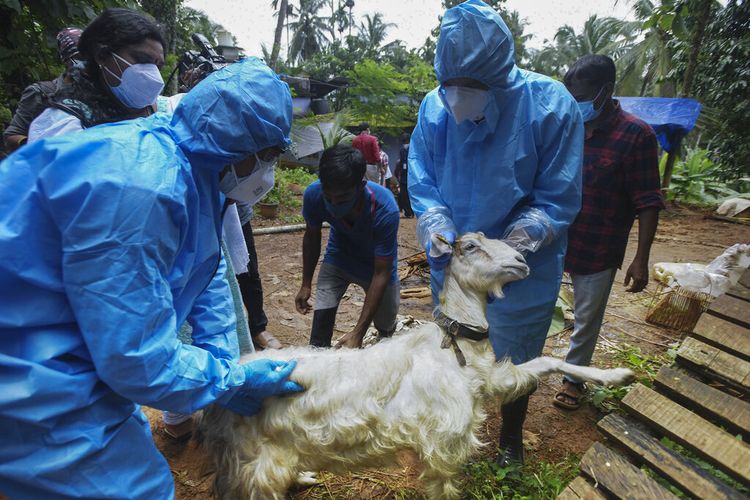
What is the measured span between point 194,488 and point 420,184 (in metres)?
2.63

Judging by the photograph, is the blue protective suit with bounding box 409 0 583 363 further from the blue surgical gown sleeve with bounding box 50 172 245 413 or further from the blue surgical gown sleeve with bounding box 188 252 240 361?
the blue surgical gown sleeve with bounding box 50 172 245 413

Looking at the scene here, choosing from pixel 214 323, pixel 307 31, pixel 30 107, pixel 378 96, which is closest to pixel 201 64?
pixel 30 107

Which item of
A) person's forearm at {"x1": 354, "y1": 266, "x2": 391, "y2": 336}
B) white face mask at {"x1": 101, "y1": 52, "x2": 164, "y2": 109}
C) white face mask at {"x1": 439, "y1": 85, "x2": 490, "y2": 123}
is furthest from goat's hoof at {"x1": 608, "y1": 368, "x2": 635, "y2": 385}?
white face mask at {"x1": 101, "y1": 52, "x2": 164, "y2": 109}

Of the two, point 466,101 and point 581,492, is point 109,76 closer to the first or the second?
point 466,101

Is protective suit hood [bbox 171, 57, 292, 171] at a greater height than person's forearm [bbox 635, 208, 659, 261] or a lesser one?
greater

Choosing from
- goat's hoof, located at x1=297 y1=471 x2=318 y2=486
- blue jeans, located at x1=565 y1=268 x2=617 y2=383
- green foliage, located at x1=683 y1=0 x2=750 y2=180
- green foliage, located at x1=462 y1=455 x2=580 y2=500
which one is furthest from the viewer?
green foliage, located at x1=683 y1=0 x2=750 y2=180

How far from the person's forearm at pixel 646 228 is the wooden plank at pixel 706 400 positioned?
1103 millimetres

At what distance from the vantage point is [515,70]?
2.70 m

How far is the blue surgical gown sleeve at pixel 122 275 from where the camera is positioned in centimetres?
124

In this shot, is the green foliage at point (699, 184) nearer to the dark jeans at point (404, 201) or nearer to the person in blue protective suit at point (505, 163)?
the dark jeans at point (404, 201)

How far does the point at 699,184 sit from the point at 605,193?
50.2ft

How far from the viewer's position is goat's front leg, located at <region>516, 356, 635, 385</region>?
2.53 m

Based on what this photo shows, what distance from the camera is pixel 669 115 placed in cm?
1228

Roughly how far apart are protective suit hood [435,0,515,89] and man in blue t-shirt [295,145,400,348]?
0.96m
